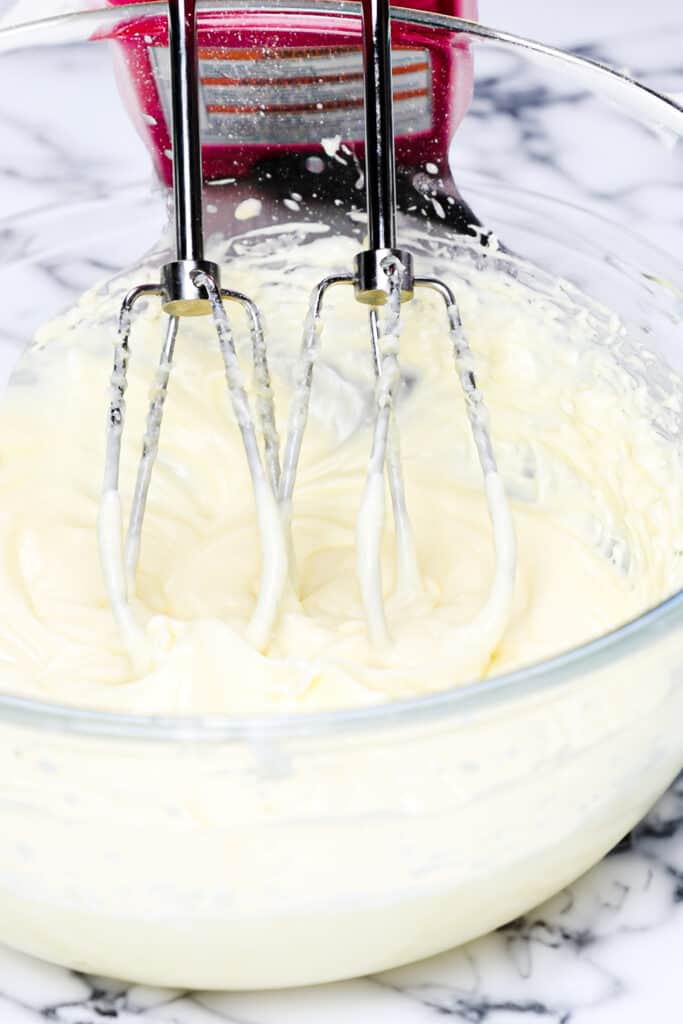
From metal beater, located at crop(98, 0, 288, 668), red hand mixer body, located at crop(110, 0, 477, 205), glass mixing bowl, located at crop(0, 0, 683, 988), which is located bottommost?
glass mixing bowl, located at crop(0, 0, 683, 988)

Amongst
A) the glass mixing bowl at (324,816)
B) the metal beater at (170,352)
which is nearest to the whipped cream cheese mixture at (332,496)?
the metal beater at (170,352)

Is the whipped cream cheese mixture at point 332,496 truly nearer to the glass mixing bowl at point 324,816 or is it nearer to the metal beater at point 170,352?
the metal beater at point 170,352

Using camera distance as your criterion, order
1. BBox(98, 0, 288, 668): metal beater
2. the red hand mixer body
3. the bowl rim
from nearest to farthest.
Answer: the bowl rim → BBox(98, 0, 288, 668): metal beater → the red hand mixer body

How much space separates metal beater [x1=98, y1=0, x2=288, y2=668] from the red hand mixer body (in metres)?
0.26

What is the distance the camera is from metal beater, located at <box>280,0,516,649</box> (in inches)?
29.0

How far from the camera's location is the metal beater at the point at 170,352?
0.73 meters

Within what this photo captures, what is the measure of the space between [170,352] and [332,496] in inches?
9.8

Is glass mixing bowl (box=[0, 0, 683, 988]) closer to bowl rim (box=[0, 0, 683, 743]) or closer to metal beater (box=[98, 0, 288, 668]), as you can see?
bowl rim (box=[0, 0, 683, 743])

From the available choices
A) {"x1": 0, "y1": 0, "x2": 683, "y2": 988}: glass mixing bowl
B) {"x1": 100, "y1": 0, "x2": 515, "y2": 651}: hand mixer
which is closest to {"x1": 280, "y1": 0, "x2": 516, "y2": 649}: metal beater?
{"x1": 100, "y1": 0, "x2": 515, "y2": 651}: hand mixer

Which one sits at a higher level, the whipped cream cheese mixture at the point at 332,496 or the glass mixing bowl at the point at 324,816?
the whipped cream cheese mixture at the point at 332,496

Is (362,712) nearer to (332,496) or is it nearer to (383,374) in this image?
(383,374)

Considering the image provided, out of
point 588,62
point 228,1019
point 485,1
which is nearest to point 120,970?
point 228,1019

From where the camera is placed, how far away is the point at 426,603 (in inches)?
33.2

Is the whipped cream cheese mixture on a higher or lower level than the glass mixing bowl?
higher
